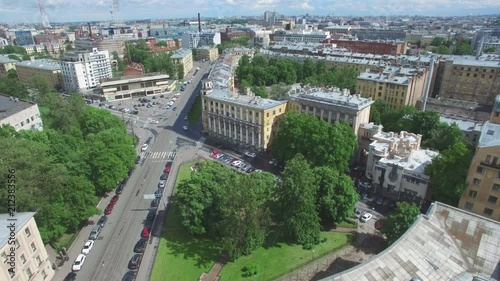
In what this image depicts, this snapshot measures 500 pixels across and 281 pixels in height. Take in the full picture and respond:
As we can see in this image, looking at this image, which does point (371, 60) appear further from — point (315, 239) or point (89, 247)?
point (89, 247)

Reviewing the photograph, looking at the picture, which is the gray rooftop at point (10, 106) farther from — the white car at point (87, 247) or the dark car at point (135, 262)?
the dark car at point (135, 262)

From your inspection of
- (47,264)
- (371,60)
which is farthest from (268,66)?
(47,264)

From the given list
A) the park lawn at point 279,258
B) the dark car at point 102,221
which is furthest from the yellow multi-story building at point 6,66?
the park lawn at point 279,258

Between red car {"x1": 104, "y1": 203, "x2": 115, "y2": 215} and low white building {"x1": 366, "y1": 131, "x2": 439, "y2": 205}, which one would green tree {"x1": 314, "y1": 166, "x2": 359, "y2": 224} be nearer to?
low white building {"x1": 366, "y1": 131, "x2": 439, "y2": 205}

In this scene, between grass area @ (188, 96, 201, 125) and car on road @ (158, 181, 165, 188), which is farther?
grass area @ (188, 96, 201, 125)

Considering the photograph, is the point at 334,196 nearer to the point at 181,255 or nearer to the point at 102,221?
the point at 181,255

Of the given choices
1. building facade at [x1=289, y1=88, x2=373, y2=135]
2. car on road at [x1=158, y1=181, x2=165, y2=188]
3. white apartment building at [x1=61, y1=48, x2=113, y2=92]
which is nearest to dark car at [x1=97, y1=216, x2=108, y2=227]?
car on road at [x1=158, y1=181, x2=165, y2=188]
